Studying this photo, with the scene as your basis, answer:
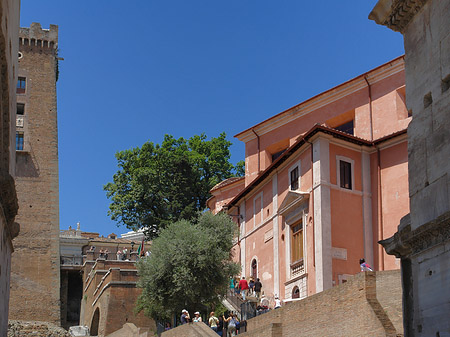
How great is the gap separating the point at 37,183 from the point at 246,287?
2337 cm

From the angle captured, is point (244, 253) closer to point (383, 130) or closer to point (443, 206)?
point (383, 130)

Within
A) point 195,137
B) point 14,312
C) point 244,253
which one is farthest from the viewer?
point 195,137

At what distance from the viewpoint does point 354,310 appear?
2130cm

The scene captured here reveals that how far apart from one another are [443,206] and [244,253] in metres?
26.1

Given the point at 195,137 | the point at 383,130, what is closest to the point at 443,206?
the point at 383,130

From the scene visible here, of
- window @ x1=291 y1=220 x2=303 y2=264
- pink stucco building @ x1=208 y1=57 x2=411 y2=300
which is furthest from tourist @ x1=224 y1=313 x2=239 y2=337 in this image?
window @ x1=291 y1=220 x2=303 y2=264

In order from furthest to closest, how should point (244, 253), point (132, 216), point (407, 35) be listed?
point (132, 216)
point (244, 253)
point (407, 35)

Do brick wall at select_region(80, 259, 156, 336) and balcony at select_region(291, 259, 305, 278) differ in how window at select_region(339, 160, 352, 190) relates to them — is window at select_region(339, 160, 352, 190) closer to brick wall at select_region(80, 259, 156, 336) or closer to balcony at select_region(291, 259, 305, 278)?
balcony at select_region(291, 259, 305, 278)

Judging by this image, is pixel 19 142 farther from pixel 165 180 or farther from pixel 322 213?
pixel 322 213

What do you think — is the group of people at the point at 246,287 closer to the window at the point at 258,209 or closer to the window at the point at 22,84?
the window at the point at 258,209

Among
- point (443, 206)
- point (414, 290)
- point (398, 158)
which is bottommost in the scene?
point (414, 290)

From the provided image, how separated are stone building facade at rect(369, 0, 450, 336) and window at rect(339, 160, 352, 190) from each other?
16.8 meters

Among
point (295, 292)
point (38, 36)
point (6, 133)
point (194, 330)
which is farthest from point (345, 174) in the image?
point (38, 36)

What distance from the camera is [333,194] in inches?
1211
